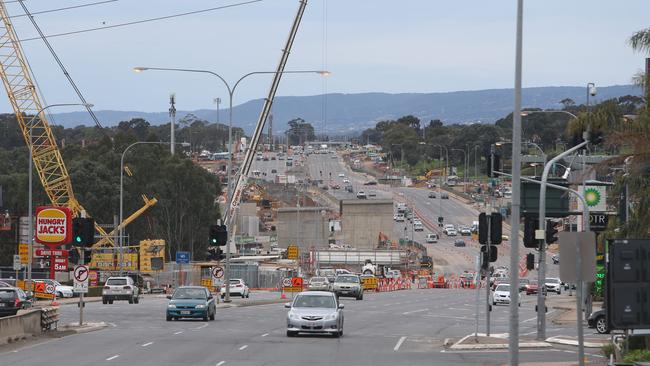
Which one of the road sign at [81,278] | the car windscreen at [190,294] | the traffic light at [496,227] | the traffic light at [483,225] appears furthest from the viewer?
the car windscreen at [190,294]

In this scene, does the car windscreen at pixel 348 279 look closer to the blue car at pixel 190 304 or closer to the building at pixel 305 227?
the blue car at pixel 190 304

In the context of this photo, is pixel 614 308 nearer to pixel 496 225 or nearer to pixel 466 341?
pixel 496 225

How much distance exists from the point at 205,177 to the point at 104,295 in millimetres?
59123

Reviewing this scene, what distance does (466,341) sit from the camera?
116 feet

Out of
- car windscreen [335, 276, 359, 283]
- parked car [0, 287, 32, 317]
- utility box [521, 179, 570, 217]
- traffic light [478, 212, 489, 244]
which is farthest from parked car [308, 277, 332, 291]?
traffic light [478, 212, 489, 244]

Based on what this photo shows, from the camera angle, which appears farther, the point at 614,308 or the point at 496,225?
the point at 496,225

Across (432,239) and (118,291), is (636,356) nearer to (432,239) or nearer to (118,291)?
(118,291)

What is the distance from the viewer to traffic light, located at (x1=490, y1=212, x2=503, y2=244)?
104ft

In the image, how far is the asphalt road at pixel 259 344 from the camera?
28.8 m

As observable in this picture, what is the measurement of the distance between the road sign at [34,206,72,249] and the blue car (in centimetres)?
1621

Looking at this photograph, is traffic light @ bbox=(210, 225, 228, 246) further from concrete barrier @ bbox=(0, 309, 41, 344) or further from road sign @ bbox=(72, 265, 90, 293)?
concrete barrier @ bbox=(0, 309, 41, 344)

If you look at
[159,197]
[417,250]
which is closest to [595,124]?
[159,197]

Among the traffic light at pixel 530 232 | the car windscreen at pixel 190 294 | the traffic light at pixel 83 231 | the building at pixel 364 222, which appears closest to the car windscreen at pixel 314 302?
the traffic light at pixel 530 232

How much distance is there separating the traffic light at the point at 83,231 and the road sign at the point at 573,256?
24.2 m
